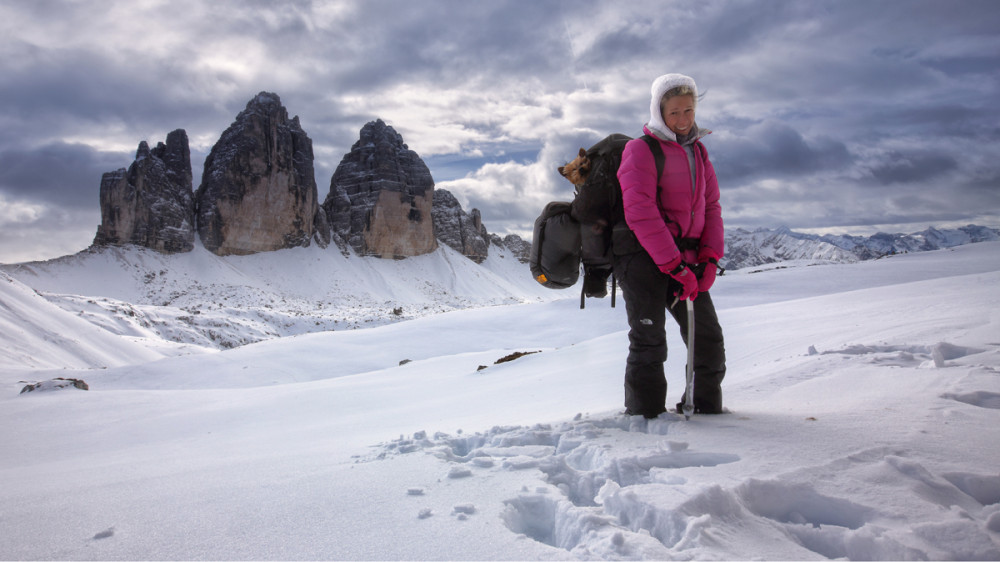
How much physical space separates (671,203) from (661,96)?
0.66m

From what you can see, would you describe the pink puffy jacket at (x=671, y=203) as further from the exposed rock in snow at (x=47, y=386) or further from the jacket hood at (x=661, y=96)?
the exposed rock in snow at (x=47, y=386)

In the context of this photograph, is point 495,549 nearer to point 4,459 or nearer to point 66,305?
point 4,459

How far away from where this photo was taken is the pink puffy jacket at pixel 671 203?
8.71ft

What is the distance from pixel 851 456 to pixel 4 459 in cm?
551

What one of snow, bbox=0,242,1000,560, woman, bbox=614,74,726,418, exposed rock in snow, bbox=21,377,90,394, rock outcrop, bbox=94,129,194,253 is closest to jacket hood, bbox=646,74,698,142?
woman, bbox=614,74,726,418

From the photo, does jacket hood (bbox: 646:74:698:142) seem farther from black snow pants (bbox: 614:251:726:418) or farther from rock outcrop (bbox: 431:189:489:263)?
rock outcrop (bbox: 431:189:489:263)

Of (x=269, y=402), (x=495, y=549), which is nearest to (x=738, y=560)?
(x=495, y=549)

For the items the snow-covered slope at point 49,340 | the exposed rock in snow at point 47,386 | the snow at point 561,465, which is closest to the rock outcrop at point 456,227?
the snow-covered slope at point 49,340

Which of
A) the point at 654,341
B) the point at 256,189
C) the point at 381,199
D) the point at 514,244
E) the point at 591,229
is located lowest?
the point at 654,341

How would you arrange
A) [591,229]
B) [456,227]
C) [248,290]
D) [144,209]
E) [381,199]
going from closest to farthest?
[591,229]
[248,290]
[144,209]
[381,199]
[456,227]

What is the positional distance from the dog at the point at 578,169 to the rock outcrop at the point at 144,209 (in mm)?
49056

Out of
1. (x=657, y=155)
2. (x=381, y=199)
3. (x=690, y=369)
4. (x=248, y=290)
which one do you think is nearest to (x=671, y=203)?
(x=657, y=155)

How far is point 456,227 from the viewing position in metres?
69.2

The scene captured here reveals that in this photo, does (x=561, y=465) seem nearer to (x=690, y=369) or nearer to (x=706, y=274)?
(x=690, y=369)
